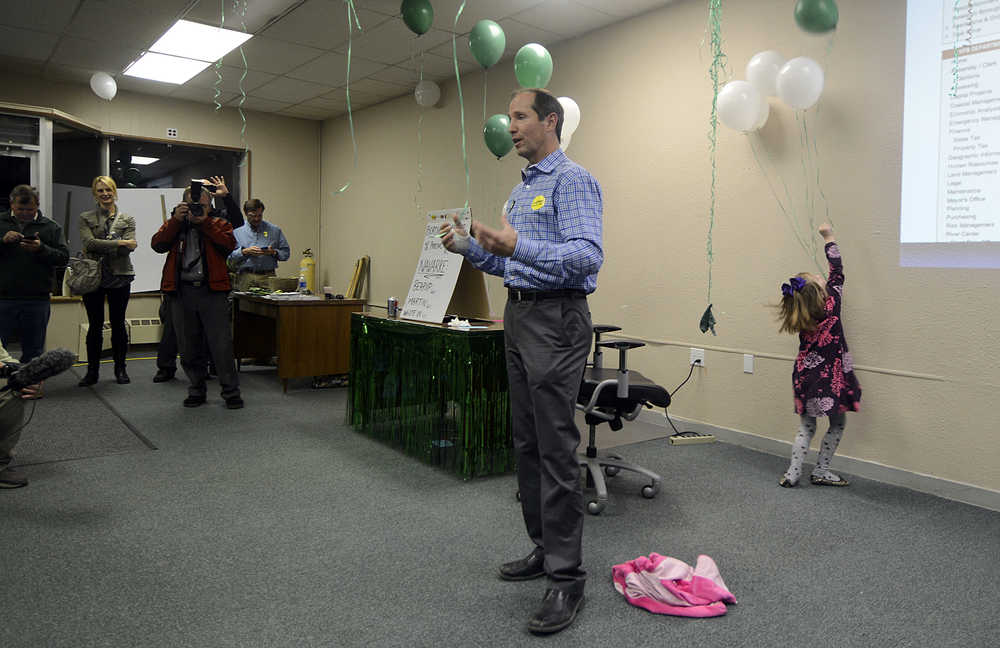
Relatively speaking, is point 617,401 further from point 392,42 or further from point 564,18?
point 392,42

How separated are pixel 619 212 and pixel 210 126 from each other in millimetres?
5103

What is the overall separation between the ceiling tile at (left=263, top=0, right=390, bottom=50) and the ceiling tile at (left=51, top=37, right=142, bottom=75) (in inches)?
57.9

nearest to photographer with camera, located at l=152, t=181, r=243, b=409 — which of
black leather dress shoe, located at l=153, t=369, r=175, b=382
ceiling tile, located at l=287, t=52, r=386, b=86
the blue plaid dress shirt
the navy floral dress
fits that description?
black leather dress shoe, located at l=153, t=369, r=175, b=382

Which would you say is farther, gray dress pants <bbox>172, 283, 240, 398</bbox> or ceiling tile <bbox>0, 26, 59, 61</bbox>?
ceiling tile <bbox>0, 26, 59, 61</bbox>

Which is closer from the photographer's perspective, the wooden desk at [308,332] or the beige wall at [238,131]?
the wooden desk at [308,332]

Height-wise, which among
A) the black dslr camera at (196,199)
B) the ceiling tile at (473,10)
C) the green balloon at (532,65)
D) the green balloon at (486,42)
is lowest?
the black dslr camera at (196,199)

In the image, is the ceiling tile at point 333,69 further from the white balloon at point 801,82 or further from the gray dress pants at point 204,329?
the white balloon at point 801,82

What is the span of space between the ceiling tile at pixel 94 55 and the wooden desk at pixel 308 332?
228 cm

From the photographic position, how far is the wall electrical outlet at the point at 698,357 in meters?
4.02

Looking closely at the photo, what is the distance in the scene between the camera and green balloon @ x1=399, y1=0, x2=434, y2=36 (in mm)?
3424

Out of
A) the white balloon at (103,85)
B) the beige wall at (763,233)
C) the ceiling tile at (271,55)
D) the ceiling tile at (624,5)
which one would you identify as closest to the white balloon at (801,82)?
the beige wall at (763,233)

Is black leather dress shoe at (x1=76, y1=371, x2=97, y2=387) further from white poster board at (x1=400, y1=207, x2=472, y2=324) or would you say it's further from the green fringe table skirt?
white poster board at (x1=400, y1=207, x2=472, y2=324)

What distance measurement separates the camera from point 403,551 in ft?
7.45

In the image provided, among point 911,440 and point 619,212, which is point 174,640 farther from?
point 619,212
